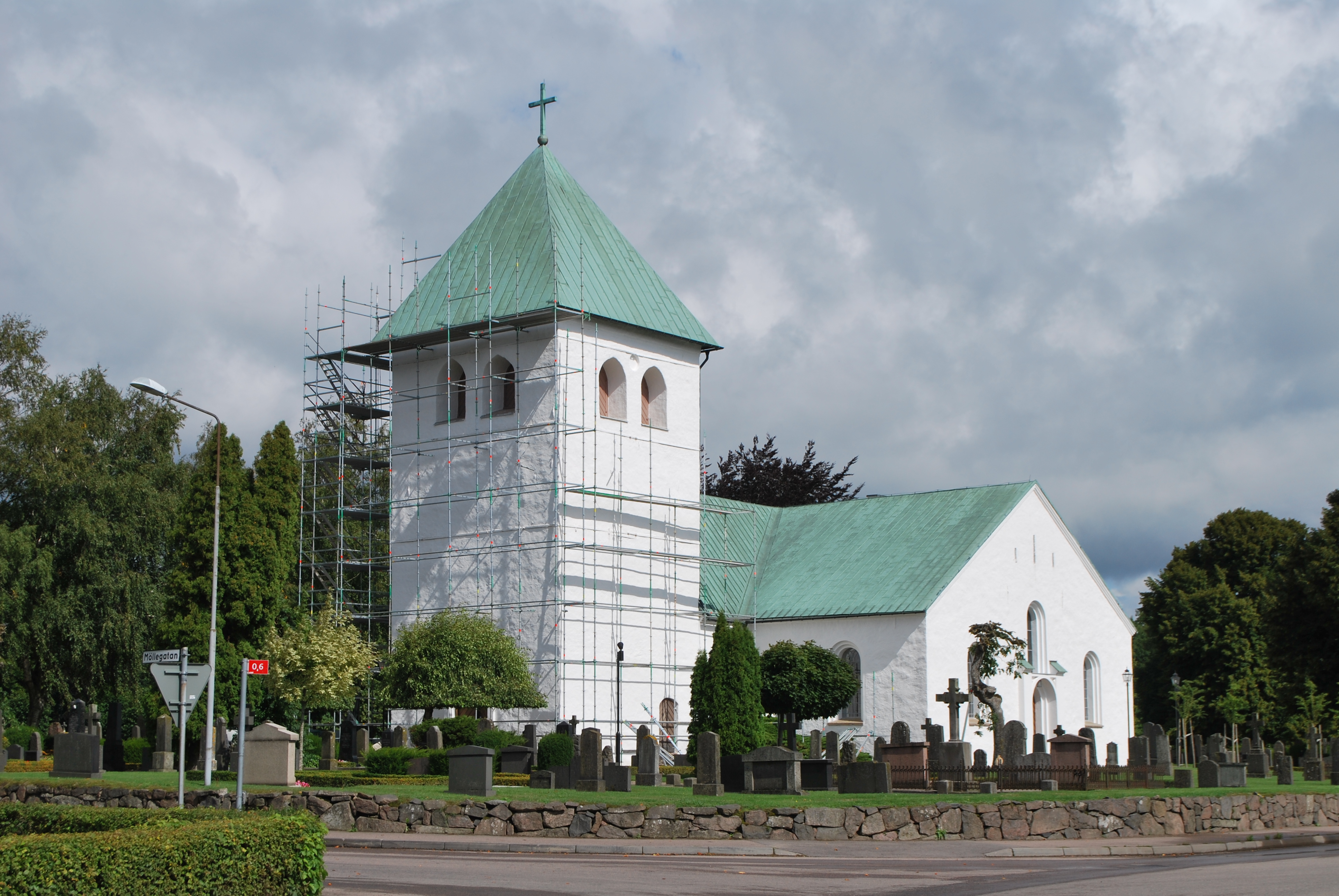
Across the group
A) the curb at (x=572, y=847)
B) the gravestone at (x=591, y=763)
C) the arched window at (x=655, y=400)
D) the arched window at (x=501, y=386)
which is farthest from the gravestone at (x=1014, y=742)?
the arched window at (x=501, y=386)

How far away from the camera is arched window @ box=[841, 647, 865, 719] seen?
4059 centimetres

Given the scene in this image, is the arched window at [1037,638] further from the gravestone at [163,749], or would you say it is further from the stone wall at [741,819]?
the gravestone at [163,749]

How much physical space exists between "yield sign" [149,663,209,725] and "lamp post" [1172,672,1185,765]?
1505 inches

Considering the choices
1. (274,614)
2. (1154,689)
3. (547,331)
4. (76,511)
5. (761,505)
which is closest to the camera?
(274,614)

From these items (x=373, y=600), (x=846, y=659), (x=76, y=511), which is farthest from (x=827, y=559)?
(x=76, y=511)

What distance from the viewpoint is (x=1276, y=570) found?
41.8m

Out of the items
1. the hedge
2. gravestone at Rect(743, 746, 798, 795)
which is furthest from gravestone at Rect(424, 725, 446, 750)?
the hedge

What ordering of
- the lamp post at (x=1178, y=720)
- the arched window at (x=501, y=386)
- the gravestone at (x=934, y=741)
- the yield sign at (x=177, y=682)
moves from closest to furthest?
1. the yield sign at (x=177, y=682)
2. the gravestone at (x=934, y=741)
3. the arched window at (x=501, y=386)
4. the lamp post at (x=1178, y=720)

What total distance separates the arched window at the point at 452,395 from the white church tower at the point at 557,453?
0.17 feet

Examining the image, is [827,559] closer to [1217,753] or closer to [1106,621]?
[1106,621]

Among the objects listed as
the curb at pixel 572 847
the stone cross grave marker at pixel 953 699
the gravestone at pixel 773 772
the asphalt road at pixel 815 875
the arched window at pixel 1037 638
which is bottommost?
the curb at pixel 572 847

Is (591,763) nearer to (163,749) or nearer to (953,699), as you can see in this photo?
(953,699)

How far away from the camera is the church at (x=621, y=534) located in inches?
1550

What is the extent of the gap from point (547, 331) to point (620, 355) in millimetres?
2381
